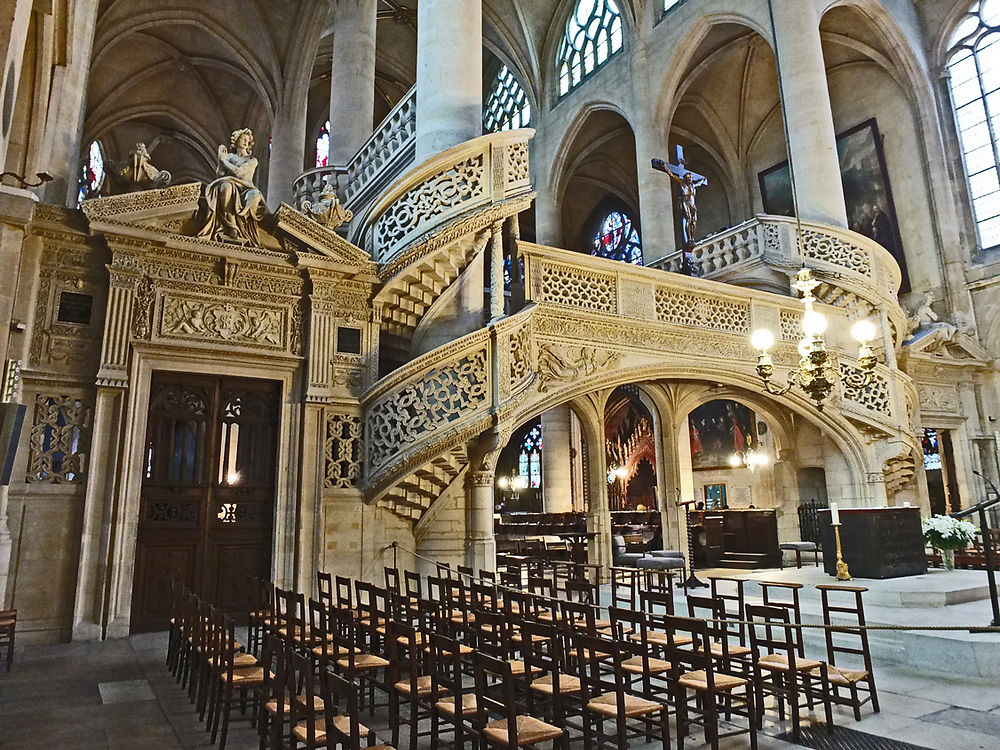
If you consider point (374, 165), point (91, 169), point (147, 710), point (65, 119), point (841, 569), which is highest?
point (91, 169)

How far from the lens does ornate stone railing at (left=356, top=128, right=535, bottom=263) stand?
25.7 ft

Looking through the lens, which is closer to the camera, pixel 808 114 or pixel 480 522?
pixel 480 522

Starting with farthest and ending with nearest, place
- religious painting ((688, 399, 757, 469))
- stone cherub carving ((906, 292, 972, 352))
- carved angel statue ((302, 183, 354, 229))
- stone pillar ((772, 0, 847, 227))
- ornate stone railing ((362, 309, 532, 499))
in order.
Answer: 1. religious painting ((688, 399, 757, 469))
2. stone cherub carving ((906, 292, 972, 352))
3. stone pillar ((772, 0, 847, 227))
4. carved angel statue ((302, 183, 354, 229))
5. ornate stone railing ((362, 309, 532, 499))

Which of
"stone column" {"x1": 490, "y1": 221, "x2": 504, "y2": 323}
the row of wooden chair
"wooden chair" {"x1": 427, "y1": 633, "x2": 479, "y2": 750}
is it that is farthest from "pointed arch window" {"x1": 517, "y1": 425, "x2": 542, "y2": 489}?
"wooden chair" {"x1": 427, "y1": 633, "x2": 479, "y2": 750}

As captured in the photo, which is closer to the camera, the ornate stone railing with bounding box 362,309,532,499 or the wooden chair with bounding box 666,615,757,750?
the wooden chair with bounding box 666,615,757,750

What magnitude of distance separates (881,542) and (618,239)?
15677 millimetres

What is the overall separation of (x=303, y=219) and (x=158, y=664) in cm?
489

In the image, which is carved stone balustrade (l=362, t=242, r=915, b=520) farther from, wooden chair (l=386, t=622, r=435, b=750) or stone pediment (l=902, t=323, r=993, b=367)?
wooden chair (l=386, t=622, r=435, b=750)

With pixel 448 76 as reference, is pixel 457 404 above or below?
below

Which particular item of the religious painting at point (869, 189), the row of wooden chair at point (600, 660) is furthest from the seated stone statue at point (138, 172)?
the religious painting at point (869, 189)

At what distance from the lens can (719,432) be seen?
64.3 ft

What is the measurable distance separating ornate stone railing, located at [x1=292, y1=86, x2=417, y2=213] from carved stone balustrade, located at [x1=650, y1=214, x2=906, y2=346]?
632cm

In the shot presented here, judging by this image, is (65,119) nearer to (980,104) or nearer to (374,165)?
(374,165)

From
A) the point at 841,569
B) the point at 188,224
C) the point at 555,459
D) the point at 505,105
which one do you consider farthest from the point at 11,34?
the point at 505,105
